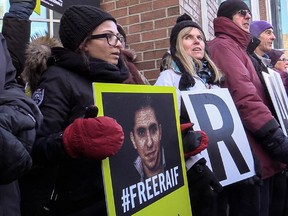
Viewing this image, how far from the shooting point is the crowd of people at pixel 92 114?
1403 millimetres

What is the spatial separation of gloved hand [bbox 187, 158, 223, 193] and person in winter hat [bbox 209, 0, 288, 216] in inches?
13.1

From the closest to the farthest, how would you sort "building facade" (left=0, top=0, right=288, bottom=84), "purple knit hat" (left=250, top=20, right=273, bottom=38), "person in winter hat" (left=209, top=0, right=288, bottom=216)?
"person in winter hat" (left=209, top=0, right=288, bottom=216)
"building facade" (left=0, top=0, right=288, bottom=84)
"purple knit hat" (left=250, top=20, right=273, bottom=38)

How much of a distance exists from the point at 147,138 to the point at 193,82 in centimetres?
79

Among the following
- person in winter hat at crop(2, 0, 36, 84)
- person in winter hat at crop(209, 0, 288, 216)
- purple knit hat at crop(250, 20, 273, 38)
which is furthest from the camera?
purple knit hat at crop(250, 20, 273, 38)

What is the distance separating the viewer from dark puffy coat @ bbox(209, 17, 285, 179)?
2449 millimetres

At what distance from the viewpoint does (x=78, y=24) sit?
189 centimetres

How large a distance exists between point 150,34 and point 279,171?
1.70 meters

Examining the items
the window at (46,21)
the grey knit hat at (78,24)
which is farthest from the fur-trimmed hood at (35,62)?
the window at (46,21)

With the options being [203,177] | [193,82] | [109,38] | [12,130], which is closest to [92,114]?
[12,130]

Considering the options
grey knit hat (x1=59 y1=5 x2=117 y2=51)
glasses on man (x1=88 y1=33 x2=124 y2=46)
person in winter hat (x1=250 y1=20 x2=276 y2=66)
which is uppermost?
person in winter hat (x1=250 y1=20 x2=276 y2=66)

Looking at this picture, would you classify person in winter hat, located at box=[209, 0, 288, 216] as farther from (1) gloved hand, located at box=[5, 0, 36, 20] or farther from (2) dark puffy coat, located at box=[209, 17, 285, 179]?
(1) gloved hand, located at box=[5, 0, 36, 20]

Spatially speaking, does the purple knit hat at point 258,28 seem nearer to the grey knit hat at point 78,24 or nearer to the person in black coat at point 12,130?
the grey knit hat at point 78,24

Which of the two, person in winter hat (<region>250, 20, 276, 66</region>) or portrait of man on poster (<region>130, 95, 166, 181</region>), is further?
person in winter hat (<region>250, 20, 276, 66</region>)

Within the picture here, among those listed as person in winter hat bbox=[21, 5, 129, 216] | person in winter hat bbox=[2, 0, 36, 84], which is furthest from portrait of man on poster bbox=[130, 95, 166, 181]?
person in winter hat bbox=[2, 0, 36, 84]
